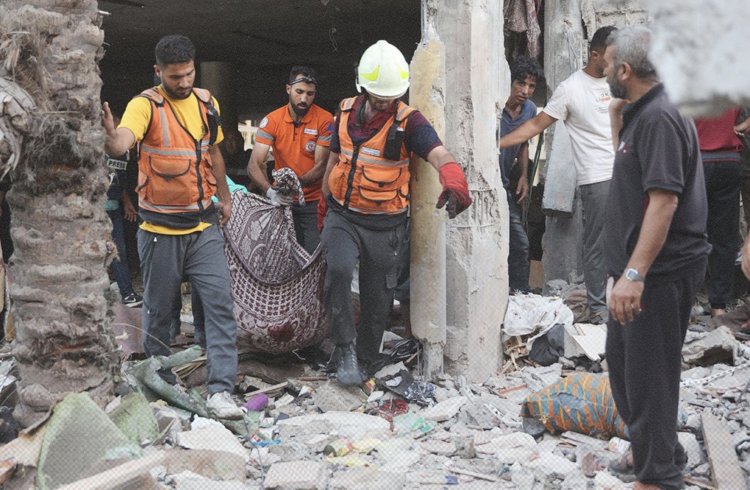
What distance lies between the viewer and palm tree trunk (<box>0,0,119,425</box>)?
3.70m

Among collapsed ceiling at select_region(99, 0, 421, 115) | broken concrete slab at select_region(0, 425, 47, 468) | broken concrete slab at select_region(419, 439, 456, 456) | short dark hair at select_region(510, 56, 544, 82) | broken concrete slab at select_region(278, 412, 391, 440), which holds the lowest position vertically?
broken concrete slab at select_region(419, 439, 456, 456)

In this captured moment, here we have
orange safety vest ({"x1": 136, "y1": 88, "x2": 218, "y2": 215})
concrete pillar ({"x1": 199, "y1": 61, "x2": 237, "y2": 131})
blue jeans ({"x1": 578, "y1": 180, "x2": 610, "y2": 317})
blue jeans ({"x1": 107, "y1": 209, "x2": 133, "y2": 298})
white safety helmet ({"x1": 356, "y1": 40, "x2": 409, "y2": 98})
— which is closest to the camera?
orange safety vest ({"x1": 136, "y1": 88, "x2": 218, "y2": 215})

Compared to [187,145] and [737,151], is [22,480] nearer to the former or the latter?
[187,145]

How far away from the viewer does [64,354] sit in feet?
12.7

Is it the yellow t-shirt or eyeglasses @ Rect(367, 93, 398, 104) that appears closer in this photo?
the yellow t-shirt

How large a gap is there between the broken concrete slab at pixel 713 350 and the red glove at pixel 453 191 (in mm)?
1808

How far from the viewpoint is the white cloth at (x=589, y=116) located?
5796 millimetres

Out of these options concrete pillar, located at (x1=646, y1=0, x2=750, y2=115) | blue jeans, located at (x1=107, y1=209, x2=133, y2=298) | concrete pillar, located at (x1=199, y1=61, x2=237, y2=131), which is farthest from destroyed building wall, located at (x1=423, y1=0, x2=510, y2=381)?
concrete pillar, located at (x1=199, y1=61, x2=237, y2=131)

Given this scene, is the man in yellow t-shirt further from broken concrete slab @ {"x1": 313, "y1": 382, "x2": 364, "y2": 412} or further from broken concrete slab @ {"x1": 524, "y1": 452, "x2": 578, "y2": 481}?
broken concrete slab @ {"x1": 524, "y1": 452, "x2": 578, "y2": 481}

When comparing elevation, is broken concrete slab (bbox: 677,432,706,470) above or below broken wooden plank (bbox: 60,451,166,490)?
below

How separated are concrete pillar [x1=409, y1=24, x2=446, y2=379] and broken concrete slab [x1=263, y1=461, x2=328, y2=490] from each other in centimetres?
157

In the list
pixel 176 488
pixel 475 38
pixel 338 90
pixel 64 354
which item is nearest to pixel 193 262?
pixel 64 354

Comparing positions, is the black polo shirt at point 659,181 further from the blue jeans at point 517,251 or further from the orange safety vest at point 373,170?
the blue jeans at point 517,251

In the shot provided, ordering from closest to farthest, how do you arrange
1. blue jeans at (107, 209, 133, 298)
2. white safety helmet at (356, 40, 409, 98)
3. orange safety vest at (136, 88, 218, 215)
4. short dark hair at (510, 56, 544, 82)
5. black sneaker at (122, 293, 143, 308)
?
orange safety vest at (136, 88, 218, 215) → white safety helmet at (356, 40, 409, 98) → short dark hair at (510, 56, 544, 82) → black sneaker at (122, 293, 143, 308) → blue jeans at (107, 209, 133, 298)
